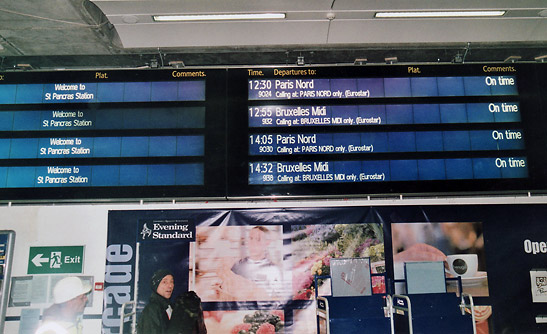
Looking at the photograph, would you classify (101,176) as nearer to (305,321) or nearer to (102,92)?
(102,92)

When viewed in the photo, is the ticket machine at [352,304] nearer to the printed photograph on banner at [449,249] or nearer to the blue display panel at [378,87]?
the printed photograph on banner at [449,249]

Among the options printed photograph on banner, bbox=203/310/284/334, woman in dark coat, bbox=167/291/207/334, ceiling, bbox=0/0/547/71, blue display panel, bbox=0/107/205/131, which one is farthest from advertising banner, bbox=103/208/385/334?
ceiling, bbox=0/0/547/71

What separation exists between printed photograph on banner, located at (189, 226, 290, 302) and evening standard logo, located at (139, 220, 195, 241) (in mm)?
131

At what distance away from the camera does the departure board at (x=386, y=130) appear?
468 cm

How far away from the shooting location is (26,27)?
4.94m

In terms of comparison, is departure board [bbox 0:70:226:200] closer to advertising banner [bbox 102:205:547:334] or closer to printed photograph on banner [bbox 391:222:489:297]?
advertising banner [bbox 102:205:547:334]

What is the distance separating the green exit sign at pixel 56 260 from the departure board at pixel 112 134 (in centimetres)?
130

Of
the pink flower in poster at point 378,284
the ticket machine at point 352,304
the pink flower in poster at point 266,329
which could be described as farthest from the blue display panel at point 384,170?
the pink flower in poster at point 266,329

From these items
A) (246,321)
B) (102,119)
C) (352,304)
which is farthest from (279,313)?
(102,119)

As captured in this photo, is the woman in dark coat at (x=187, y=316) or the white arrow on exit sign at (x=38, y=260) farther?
the white arrow on exit sign at (x=38, y=260)

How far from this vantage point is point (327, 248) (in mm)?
5625

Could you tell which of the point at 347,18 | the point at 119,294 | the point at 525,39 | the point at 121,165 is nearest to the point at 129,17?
the point at 121,165

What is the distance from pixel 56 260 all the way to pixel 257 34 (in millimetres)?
3907

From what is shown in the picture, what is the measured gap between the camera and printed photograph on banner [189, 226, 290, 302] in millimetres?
5504
